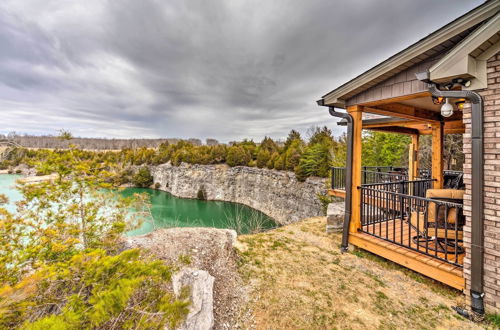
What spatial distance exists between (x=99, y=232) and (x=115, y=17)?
7796 mm

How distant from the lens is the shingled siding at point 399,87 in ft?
11.9

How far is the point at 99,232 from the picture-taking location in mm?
3342

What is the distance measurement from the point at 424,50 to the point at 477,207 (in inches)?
101

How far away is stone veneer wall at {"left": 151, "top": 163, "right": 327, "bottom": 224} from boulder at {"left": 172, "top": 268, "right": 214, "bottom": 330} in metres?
15.4

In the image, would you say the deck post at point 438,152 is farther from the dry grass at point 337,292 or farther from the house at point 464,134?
the dry grass at point 337,292

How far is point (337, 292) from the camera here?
3311mm

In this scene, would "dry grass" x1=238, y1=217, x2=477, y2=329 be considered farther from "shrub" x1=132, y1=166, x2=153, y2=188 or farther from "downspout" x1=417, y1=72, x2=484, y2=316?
"shrub" x1=132, y1=166, x2=153, y2=188

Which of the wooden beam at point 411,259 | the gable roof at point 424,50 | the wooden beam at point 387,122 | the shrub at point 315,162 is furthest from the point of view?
the shrub at point 315,162

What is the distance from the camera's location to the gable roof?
2.80m

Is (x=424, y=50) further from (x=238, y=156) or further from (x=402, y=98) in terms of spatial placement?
(x=238, y=156)

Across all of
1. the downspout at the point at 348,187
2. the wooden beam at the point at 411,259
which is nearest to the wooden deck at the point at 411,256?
the wooden beam at the point at 411,259

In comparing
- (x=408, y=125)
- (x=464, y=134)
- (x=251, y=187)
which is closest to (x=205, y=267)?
(x=464, y=134)

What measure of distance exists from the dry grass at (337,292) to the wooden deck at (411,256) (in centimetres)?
26

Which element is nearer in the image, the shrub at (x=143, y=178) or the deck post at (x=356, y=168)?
the deck post at (x=356, y=168)
